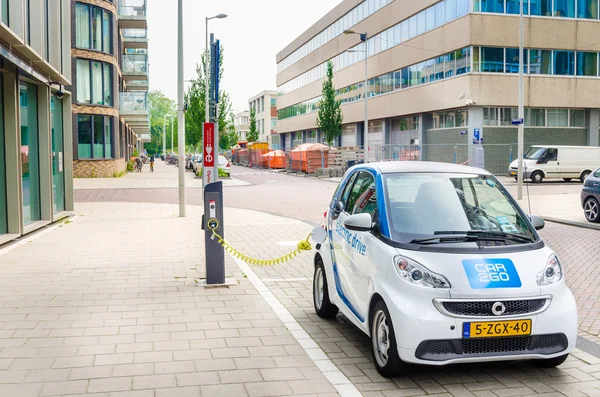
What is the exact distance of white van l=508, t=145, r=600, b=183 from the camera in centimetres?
3384

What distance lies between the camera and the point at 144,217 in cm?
1714

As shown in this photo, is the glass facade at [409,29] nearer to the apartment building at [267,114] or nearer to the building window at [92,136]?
the building window at [92,136]

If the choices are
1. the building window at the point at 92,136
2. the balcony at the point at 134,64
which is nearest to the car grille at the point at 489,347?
the building window at the point at 92,136

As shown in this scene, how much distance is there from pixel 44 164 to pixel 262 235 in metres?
5.14

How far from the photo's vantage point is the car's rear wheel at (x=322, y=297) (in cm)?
652

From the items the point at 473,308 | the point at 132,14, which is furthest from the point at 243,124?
the point at 473,308

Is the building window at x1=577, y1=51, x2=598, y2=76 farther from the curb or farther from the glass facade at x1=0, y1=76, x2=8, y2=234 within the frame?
the glass facade at x1=0, y1=76, x2=8, y2=234

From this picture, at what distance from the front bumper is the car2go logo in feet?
0.47

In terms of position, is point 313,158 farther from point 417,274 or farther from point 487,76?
point 417,274

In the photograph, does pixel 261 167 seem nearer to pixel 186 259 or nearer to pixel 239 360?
pixel 186 259

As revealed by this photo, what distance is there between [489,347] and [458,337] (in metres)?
0.26

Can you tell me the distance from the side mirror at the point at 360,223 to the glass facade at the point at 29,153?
9.09 m

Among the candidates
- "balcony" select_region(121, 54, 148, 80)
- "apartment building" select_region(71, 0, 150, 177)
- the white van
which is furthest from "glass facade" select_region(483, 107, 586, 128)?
"balcony" select_region(121, 54, 148, 80)

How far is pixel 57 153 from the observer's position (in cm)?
1617
